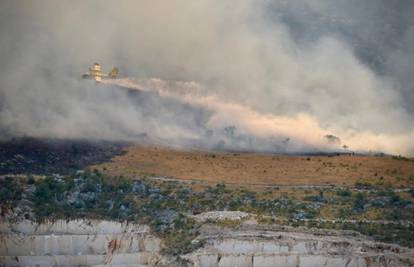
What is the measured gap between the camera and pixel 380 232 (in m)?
135

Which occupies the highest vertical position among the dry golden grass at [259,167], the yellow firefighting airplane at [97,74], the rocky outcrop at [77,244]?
the yellow firefighting airplane at [97,74]

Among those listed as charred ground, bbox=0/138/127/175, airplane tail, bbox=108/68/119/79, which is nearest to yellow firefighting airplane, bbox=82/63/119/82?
airplane tail, bbox=108/68/119/79

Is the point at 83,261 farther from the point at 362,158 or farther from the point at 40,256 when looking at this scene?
the point at 362,158

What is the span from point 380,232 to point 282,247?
9.52 m

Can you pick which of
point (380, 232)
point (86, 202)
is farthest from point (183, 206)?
point (380, 232)

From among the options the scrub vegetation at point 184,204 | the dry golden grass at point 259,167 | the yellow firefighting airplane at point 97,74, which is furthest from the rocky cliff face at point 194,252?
the yellow firefighting airplane at point 97,74

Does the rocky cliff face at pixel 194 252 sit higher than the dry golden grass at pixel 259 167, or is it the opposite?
the dry golden grass at pixel 259 167

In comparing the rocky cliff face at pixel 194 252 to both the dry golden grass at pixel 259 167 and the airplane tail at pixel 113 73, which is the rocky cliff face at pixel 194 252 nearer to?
the dry golden grass at pixel 259 167

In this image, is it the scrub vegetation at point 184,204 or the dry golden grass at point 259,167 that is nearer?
the scrub vegetation at point 184,204

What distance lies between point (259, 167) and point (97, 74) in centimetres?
2294

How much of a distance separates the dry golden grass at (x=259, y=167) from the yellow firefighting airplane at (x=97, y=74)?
43.4ft

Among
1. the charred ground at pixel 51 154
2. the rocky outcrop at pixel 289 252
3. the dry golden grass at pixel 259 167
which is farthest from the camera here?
the dry golden grass at pixel 259 167

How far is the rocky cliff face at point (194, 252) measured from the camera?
12825 cm

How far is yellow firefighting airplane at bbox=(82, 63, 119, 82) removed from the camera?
162 metres
